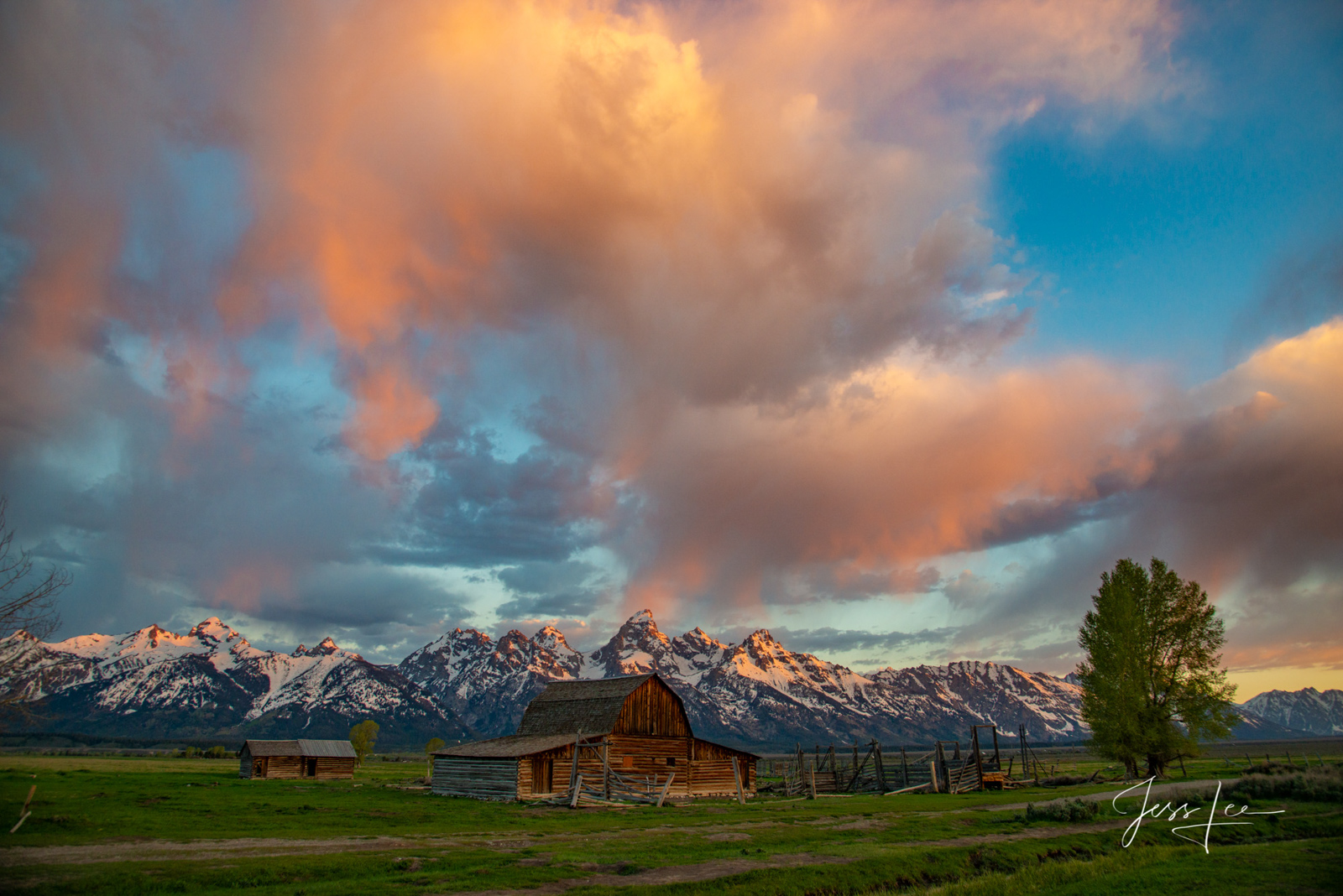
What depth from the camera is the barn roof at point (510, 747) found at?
46.8 m

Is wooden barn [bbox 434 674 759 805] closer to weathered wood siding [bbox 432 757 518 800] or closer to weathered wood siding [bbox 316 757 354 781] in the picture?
weathered wood siding [bbox 432 757 518 800]

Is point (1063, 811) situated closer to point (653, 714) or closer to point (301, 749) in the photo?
point (653, 714)

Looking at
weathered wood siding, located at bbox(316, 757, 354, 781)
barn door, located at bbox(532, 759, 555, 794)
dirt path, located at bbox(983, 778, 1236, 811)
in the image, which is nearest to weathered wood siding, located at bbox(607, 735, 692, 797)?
barn door, located at bbox(532, 759, 555, 794)

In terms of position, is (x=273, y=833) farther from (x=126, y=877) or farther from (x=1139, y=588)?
(x=1139, y=588)

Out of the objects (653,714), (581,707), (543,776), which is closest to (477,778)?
(543,776)

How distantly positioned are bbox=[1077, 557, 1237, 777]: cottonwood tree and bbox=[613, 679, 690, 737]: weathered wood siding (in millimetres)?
30326

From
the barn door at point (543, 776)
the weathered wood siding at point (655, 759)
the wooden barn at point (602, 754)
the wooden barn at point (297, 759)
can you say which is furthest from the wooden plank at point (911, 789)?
the wooden barn at point (297, 759)

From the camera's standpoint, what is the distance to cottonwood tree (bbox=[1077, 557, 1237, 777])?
1866 inches

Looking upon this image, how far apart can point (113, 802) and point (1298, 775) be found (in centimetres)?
6135

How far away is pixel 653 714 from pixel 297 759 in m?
47.5

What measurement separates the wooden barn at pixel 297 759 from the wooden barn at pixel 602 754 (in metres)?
31.6

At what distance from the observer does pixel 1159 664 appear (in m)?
49.9

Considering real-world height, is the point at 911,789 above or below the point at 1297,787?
below

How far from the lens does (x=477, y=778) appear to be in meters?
48.9
